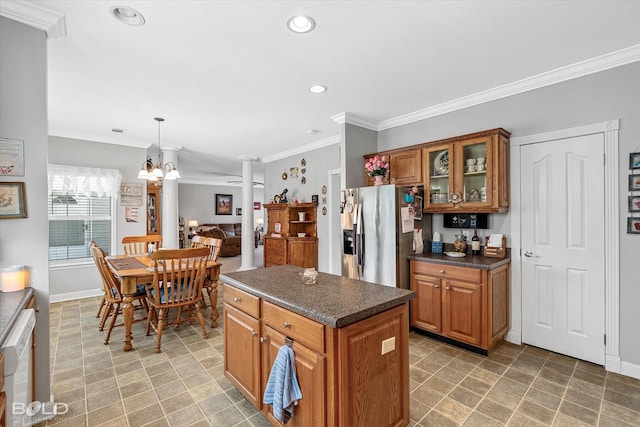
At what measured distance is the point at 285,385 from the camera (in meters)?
1.55

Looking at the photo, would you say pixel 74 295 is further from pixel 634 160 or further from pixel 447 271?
pixel 634 160

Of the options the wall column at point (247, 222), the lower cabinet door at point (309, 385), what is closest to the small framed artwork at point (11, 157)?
the lower cabinet door at point (309, 385)

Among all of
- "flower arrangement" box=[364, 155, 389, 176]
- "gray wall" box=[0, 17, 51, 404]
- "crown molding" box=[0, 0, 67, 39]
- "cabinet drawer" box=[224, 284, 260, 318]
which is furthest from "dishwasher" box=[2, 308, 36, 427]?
"flower arrangement" box=[364, 155, 389, 176]

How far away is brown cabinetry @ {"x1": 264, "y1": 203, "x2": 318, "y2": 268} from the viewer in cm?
573

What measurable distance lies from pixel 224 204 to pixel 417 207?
31.7ft

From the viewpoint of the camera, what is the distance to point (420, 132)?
12.6 ft

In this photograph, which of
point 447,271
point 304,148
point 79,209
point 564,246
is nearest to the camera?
point 564,246

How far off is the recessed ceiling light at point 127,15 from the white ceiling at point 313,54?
0.04 metres

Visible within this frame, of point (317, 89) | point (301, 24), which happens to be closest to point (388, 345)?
point (301, 24)

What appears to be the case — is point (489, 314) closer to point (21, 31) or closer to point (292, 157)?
point (21, 31)

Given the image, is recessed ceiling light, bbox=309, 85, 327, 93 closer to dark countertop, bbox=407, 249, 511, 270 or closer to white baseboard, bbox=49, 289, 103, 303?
dark countertop, bbox=407, 249, 511, 270

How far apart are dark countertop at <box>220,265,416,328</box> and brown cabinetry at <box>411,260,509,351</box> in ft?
4.51

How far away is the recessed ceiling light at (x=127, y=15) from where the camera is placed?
1.91 m

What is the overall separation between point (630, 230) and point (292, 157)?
5118mm
